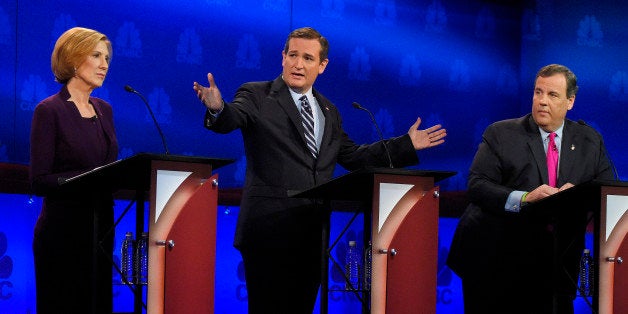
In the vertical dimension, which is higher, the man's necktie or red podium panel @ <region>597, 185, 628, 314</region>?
the man's necktie

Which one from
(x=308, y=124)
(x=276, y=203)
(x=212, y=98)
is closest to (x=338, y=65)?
(x=308, y=124)

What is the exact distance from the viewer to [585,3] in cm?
648

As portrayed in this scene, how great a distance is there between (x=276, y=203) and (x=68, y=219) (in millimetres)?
803

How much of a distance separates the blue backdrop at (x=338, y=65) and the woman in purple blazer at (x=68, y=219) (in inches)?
62.5

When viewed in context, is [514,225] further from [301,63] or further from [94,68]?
[94,68]

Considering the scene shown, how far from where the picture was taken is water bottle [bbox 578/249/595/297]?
3580mm

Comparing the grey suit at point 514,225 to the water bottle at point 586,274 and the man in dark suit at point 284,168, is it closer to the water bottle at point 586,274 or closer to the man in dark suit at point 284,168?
the water bottle at point 586,274

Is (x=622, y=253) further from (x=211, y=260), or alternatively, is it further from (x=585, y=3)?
(x=585, y=3)

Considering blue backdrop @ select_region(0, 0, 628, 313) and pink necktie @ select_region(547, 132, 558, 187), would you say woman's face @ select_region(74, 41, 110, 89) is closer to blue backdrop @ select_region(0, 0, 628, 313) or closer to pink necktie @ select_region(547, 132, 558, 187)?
blue backdrop @ select_region(0, 0, 628, 313)

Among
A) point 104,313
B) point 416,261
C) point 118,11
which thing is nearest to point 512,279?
point 416,261

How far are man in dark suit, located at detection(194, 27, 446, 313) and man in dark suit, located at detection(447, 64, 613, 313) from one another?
0.36 meters

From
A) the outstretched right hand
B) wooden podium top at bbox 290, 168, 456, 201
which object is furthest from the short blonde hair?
wooden podium top at bbox 290, 168, 456, 201

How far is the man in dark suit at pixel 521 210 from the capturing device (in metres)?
3.78

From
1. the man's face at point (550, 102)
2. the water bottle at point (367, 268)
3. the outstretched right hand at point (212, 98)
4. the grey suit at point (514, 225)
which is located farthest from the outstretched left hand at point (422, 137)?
the outstretched right hand at point (212, 98)
